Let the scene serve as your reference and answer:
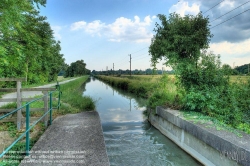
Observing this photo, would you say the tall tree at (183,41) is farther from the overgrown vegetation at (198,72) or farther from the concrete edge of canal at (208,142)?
the concrete edge of canal at (208,142)

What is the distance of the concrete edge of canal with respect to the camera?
11.5 feet

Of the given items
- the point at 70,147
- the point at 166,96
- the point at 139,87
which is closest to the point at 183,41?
the point at 166,96

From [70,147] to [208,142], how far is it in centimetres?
302

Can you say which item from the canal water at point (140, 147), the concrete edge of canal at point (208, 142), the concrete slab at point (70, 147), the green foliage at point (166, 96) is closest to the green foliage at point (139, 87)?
the green foliage at point (166, 96)

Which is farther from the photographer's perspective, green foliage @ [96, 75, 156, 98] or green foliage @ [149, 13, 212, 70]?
green foliage @ [96, 75, 156, 98]

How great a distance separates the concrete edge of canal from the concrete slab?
232cm

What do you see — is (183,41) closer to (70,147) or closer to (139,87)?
(70,147)

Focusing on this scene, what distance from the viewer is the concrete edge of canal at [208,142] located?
11.5 feet

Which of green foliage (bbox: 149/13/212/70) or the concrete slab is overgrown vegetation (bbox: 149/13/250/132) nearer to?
green foliage (bbox: 149/13/212/70)

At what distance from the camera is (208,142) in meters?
4.27

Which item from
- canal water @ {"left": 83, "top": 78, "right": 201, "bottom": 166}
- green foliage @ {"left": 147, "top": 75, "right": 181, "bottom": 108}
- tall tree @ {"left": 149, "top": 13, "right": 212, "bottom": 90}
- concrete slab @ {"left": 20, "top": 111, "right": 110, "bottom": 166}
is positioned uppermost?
tall tree @ {"left": 149, "top": 13, "right": 212, "bottom": 90}

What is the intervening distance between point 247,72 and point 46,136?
22.3 feet

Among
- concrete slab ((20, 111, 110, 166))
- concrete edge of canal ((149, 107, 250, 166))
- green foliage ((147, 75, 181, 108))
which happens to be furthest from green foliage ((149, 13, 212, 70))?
concrete slab ((20, 111, 110, 166))

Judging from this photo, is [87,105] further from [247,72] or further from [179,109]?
[247,72]
